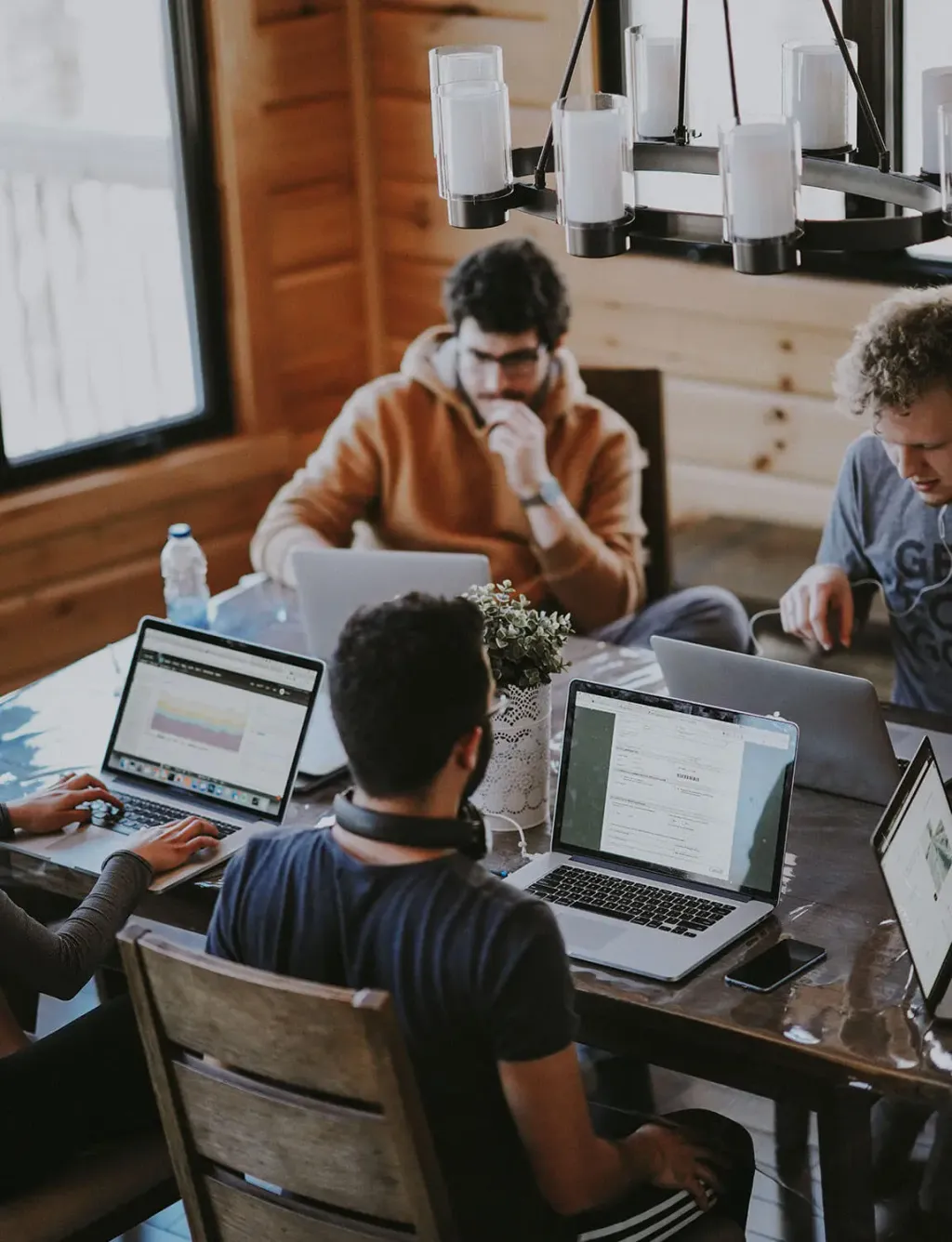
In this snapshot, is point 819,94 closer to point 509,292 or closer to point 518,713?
point 518,713

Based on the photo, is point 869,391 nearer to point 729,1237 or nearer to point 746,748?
point 746,748

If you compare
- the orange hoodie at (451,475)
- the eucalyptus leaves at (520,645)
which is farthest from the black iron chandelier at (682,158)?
the orange hoodie at (451,475)

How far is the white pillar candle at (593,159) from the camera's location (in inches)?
83.4

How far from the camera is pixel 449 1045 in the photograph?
1696mm

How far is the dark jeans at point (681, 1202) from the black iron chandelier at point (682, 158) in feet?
3.23

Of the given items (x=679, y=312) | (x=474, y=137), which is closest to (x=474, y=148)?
(x=474, y=137)

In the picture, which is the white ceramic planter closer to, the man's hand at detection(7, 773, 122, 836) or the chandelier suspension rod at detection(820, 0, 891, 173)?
the man's hand at detection(7, 773, 122, 836)

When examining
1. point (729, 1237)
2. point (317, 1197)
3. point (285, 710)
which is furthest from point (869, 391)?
point (317, 1197)

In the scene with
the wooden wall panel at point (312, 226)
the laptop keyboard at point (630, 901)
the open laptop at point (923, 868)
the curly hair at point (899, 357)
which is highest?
the wooden wall panel at point (312, 226)

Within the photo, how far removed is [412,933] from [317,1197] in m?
0.29

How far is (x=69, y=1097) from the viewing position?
6.66ft

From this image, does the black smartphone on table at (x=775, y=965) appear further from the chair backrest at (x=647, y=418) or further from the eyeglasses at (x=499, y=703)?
the chair backrest at (x=647, y=418)

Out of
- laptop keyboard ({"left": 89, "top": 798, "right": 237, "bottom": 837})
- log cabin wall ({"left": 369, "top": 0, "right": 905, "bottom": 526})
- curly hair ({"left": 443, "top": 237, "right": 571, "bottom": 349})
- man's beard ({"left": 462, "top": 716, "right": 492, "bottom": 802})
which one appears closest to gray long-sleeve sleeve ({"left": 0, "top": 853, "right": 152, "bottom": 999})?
laptop keyboard ({"left": 89, "top": 798, "right": 237, "bottom": 837})

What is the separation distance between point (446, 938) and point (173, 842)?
0.75 meters
